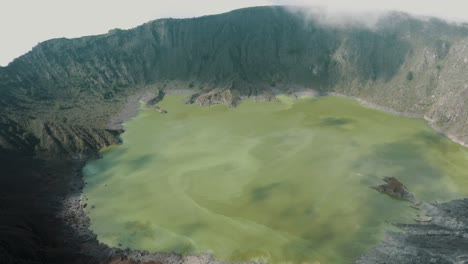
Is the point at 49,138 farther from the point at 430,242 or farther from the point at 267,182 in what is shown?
the point at 430,242

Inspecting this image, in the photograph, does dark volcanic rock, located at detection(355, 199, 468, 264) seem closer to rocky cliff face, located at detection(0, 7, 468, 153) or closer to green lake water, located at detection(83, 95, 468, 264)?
green lake water, located at detection(83, 95, 468, 264)

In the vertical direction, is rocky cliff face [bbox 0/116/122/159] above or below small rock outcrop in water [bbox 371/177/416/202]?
above

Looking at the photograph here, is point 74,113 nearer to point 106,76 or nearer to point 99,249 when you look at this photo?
point 106,76

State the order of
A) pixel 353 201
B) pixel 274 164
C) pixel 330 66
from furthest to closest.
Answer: pixel 330 66
pixel 274 164
pixel 353 201

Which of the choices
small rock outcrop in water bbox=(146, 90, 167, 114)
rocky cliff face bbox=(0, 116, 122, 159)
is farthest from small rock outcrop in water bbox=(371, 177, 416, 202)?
small rock outcrop in water bbox=(146, 90, 167, 114)

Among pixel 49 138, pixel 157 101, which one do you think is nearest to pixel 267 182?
pixel 49 138

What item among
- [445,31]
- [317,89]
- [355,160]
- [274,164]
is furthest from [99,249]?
[445,31]
